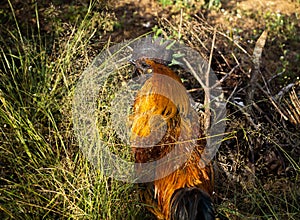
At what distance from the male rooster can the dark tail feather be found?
114mm

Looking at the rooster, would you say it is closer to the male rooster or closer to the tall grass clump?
the male rooster

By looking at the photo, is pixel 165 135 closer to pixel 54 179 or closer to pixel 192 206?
pixel 192 206

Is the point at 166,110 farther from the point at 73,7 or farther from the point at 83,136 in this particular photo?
the point at 73,7

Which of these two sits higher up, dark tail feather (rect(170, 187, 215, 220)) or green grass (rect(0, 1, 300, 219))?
dark tail feather (rect(170, 187, 215, 220))

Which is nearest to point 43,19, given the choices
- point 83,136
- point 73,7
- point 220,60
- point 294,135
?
point 73,7

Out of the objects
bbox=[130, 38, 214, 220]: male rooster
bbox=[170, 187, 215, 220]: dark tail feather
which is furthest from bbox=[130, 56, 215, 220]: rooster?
bbox=[170, 187, 215, 220]: dark tail feather

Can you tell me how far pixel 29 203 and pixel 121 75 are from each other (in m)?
→ 1.04

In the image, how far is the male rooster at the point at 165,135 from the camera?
104 inches

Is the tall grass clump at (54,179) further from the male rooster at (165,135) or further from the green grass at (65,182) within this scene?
the male rooster at (165,135)

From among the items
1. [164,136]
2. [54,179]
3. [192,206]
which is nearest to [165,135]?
[164,136]

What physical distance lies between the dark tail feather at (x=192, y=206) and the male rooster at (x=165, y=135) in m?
0.11

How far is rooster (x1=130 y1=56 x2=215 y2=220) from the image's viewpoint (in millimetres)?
2652

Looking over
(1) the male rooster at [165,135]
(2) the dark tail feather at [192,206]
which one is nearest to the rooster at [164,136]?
(1) the male rooster at [165,135]

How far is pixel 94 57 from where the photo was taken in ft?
10.6
